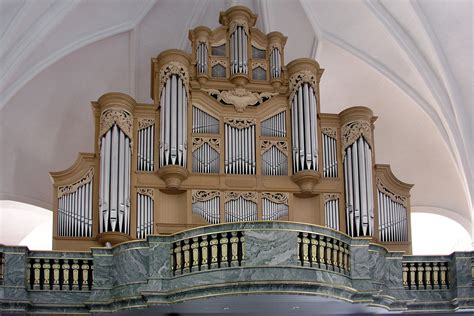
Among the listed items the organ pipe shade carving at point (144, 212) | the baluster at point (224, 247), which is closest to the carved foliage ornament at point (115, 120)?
the organ pipe shade carving at point (144, 212)

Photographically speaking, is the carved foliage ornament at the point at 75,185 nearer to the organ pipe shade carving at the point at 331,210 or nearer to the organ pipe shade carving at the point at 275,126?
the organ pipe shade carving at the point at 275,126

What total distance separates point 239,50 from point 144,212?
14.6ft

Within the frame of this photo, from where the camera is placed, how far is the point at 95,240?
21.7m

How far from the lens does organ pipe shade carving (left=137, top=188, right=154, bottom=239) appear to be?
2180cm

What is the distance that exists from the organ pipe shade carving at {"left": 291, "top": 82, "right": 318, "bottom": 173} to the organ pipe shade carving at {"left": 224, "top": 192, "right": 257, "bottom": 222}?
1115 millimetres

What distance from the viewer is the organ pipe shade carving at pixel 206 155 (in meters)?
22.6

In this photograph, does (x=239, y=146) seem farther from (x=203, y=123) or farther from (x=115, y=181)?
(x=115, y=181)

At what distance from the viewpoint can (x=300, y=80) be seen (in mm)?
23562

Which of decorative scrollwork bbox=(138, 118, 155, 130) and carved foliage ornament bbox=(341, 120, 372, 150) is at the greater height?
decorative scrollwork bbox=(138, 118, 155, 130)

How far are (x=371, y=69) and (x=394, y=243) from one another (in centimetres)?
640

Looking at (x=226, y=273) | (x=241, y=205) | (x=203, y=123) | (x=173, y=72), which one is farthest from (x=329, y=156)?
(x=226, y=273)

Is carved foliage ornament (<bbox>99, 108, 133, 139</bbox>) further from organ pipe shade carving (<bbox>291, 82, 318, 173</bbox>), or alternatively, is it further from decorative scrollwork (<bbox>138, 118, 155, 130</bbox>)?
organ pipe shade carving (<bbox>291, 82, 318, 173</bbox>)

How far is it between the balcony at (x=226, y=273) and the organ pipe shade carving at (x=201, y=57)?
17.0 ft

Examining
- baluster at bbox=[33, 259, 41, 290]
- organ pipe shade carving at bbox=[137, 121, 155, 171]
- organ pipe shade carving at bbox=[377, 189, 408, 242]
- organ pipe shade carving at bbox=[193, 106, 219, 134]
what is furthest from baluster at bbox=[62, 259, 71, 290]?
organ pipe shade carving at bbox=[377, 189, 408, 242]
